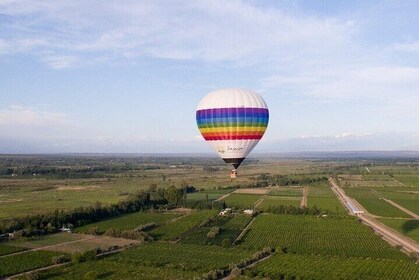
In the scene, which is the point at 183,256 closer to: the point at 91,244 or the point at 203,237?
the point at 203,237

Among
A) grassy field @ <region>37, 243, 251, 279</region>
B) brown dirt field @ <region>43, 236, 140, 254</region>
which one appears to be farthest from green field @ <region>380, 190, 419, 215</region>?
brown dirt field @ <region>43, 236, 140, 254</region>

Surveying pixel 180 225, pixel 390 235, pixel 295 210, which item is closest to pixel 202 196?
pixel 295 210

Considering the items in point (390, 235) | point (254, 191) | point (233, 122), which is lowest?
point (390, 235)

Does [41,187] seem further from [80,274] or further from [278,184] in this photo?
[80,274]

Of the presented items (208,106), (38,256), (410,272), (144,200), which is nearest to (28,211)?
(144,200)

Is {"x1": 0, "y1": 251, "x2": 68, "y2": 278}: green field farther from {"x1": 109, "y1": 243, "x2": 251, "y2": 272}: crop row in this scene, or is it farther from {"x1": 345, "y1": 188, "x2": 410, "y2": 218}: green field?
{"x1": 345, "y1": 188, "x2": 410, "y2": 218}: green field

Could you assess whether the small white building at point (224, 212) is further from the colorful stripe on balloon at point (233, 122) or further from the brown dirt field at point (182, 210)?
the colorful stripe on balloon at point (233, 122)
